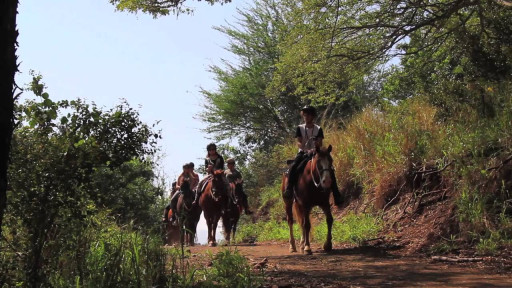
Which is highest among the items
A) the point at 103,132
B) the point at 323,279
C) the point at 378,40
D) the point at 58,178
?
the point at 378,40

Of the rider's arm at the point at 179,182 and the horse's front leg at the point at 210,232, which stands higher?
the rider's arm at the point at 179,182

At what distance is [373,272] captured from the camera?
8047 mm

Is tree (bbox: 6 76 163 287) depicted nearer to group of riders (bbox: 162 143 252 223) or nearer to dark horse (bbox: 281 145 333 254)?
dark horse (bbox: 281 145 333 254)

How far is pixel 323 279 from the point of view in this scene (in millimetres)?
7367

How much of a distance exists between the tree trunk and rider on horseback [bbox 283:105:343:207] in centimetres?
723

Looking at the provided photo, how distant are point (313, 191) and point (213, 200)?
5303 millimetres

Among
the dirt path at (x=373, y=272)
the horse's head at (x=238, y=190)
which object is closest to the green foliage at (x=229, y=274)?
the dirt path at (x=373, y=272)

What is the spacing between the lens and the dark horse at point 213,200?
15.4 m

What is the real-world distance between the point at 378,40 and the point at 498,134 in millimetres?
→ 4729

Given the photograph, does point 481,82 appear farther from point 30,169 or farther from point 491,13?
point 30,169

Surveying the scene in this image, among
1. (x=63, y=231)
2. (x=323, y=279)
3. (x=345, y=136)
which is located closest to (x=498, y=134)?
(x=323, y=279)

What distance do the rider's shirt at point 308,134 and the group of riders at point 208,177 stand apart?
4622 mm

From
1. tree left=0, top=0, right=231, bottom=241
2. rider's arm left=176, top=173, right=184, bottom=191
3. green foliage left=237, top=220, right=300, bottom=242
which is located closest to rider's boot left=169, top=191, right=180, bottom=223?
rider's arm left=176, top=173, right=184, bottom=191

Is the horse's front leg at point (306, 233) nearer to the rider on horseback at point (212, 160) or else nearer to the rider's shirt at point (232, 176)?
the rider on horseback at point (212, 160)
